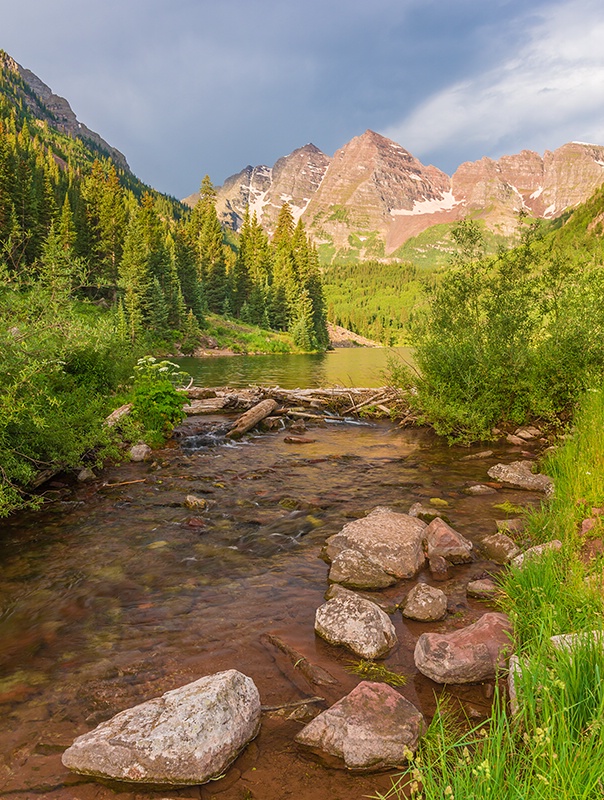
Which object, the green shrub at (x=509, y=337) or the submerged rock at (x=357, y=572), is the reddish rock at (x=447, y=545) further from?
the green shrub at (x=509, y=337)

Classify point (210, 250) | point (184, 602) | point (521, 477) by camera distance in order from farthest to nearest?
1. point (210, 250)
2. point (521, 477)
3. point (184, 602)

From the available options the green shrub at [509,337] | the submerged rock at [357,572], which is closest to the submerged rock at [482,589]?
the submerged rock at [357,572]

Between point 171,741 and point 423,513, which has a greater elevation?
point 171,741

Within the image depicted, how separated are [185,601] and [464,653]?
383cm

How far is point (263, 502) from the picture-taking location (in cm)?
1095

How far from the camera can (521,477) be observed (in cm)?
1165

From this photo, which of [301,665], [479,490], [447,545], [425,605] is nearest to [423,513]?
[447,545]

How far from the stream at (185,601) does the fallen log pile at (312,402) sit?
26.8 feet

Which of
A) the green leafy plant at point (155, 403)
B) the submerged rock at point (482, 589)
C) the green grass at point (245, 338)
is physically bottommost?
the submerged rock at point (482, 589)

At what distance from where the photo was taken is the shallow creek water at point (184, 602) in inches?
152

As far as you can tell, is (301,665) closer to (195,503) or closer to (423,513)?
(423,513)

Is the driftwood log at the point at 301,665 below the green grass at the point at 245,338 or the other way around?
below

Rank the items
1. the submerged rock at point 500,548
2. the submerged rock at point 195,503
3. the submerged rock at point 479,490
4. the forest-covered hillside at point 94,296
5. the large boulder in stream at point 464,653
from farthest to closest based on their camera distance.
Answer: the submerged rock at point 479,490
the submerged rock at point 195,503
the forest-covered hillside at point 94,296
the submerged rock at point 500,548
the large boulder in stream at point 464,653

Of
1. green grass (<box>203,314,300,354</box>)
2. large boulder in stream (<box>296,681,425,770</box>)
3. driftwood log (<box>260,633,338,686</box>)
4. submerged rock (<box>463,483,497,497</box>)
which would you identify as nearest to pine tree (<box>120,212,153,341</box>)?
green grass (<box>203,314,300,354</box>)
